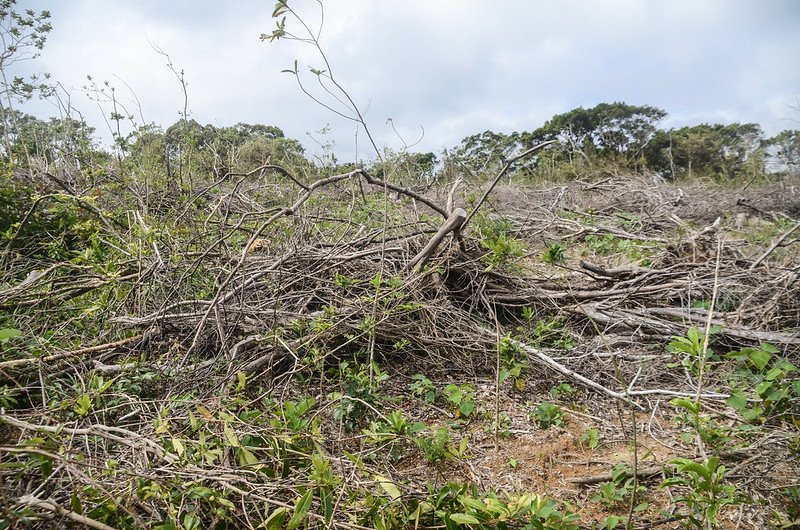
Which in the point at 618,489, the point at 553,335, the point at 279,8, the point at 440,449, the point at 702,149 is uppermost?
the point at 702,149

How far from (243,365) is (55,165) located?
568 centimetres

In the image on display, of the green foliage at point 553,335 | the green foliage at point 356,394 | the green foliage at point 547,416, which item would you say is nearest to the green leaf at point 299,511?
the green foliage at point 356,394

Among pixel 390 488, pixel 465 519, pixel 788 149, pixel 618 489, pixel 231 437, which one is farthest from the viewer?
pixel 788 149

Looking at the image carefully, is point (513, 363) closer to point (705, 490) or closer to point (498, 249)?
point (498, 249)

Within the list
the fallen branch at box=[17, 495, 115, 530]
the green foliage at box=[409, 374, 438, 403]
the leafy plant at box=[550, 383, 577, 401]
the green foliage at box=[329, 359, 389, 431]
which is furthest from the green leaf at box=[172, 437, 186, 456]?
the leafy plant at box=[550, 383, 577, 401]

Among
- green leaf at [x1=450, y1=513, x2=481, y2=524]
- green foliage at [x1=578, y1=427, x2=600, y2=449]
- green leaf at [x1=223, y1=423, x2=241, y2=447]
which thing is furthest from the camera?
green foliage at [x1=578, y1=427, x2=600, y2=449]

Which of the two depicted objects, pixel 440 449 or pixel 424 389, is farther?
pixel 424 389

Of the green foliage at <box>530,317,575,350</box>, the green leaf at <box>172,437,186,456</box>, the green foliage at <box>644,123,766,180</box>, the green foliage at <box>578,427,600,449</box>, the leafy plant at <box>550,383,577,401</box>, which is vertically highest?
the green foliage at <box>644,123,766,180</box>

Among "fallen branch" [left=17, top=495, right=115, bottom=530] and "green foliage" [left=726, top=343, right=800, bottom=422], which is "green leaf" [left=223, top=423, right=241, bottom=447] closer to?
"fallen branch" [left=17, top=495, right=115, bottom=530]

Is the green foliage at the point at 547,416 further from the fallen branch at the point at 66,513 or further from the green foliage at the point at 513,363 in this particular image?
the fallen branch at the point at 66,513

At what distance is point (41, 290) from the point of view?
2812mm

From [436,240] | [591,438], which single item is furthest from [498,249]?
[591,438]

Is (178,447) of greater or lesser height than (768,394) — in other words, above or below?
below

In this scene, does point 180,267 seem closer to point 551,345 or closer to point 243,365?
point 243,365
